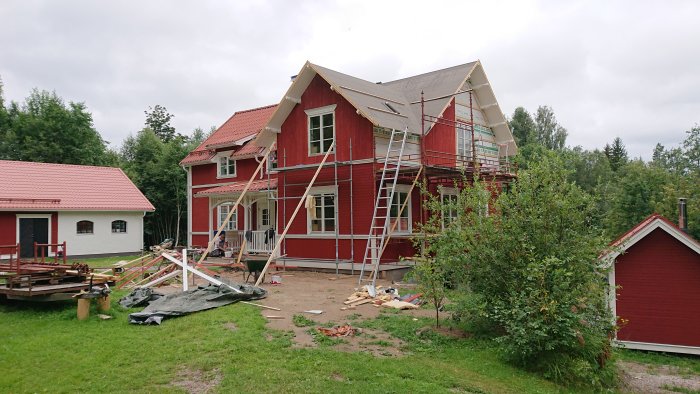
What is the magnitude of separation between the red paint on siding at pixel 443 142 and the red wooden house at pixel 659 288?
887 centimetres

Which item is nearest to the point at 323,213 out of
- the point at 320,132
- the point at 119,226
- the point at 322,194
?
the point at 322,194

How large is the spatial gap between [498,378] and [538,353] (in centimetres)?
104

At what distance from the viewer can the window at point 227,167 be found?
88.7 feet

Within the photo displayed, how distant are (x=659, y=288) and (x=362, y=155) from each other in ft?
32.8

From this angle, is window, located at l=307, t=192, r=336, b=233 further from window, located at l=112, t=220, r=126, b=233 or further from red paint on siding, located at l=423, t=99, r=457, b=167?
window, located at l=112, t=220, r=126, b=233

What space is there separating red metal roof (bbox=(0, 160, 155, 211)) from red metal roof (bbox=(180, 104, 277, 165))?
13.4 feet

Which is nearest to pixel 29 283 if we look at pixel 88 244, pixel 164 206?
pixel 88 244

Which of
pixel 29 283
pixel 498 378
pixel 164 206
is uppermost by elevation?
pixel 164 206

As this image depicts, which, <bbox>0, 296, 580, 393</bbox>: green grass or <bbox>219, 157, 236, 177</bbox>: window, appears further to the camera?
<bbox>219, 157, 236, 177</bbox>: window

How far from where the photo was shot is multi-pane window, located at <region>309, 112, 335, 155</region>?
1898cm

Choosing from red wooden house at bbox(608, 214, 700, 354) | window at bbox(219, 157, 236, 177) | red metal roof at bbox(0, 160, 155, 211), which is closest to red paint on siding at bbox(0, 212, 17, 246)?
red metal roof at bbox(0, 160, 155, 211)

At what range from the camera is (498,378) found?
24.5 ft

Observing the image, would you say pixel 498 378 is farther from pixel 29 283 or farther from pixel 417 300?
pixel 29 283

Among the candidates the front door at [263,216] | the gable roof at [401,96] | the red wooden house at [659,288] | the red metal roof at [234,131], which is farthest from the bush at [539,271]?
the red metal roof at [234,131]
